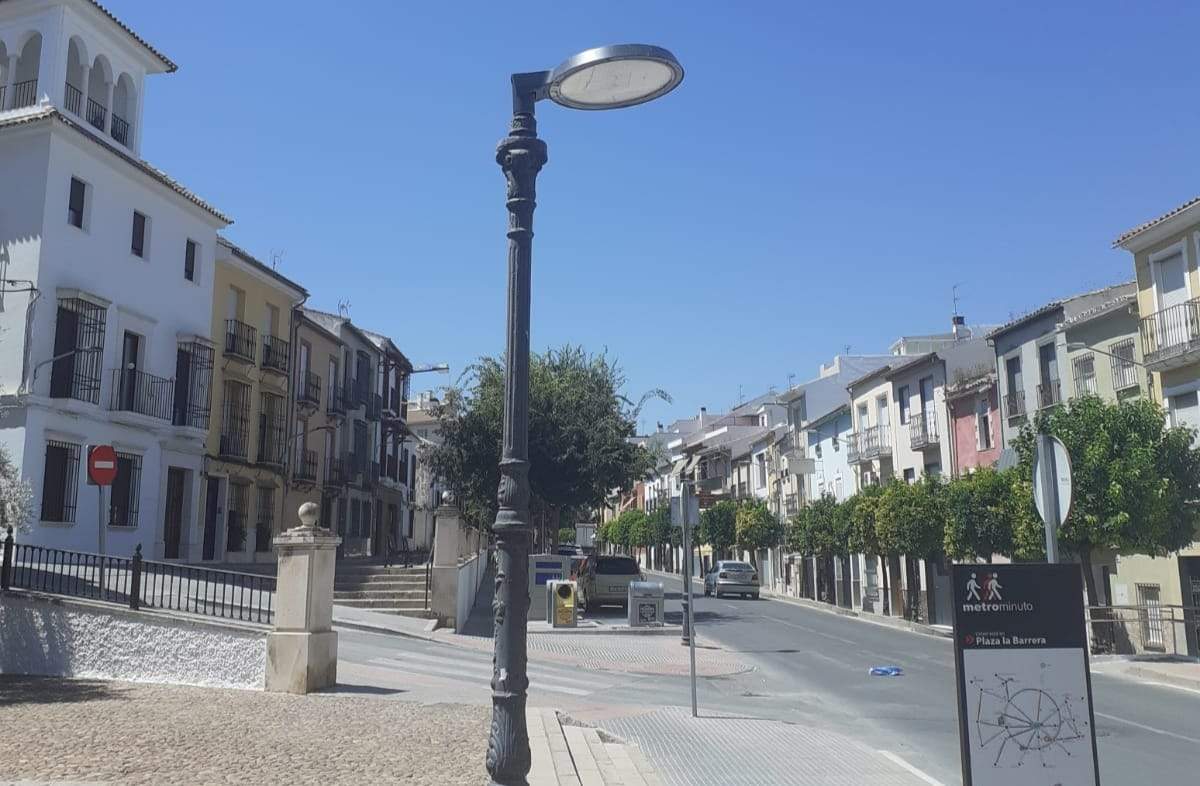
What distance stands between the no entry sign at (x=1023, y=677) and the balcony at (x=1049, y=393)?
26.8 metres

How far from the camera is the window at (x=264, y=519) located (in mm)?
31938

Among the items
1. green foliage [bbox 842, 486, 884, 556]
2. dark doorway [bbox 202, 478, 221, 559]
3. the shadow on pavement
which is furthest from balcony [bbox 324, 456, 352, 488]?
the shadow on pavement

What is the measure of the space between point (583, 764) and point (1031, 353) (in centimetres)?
2745

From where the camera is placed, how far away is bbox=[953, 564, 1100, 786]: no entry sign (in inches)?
217

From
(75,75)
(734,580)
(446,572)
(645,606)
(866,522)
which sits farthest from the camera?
(734,580)

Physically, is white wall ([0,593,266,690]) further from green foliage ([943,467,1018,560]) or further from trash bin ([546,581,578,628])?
green foliage ([943,467,1018,560])

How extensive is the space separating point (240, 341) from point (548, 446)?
1018cm

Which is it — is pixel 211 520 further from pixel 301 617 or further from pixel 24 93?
pixel 301 617

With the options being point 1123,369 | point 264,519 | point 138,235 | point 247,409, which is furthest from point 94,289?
point 1123,369

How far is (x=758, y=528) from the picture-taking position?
2144 inches

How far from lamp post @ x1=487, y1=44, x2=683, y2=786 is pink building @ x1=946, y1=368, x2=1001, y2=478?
30.2 metres

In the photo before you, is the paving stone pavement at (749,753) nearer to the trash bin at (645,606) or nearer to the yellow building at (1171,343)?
the trash bin at (645,606)

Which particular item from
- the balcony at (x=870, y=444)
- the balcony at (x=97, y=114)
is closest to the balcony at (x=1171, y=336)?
the balcony at (x=870, y=444)

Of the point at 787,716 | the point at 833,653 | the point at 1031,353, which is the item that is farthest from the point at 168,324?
the point at 1031,353
